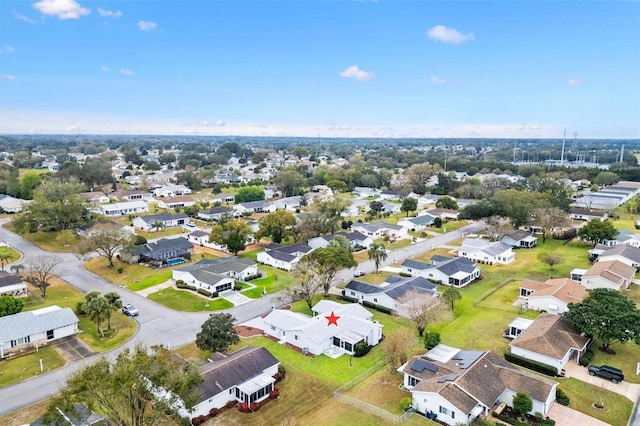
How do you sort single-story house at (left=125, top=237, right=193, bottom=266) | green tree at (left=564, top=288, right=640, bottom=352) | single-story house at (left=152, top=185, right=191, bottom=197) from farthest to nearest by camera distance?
single-story house at (left=152, top=185, right=191, bottom=197) < single-story house at (left=125, top=237, right=193, bottom=266) < green tree at (left=564, top=288, right=640, bottom=352)

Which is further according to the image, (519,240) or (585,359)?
(519,240)

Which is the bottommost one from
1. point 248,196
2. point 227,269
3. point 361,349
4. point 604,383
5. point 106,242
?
point 604,383

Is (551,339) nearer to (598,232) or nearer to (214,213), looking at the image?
(598,232)

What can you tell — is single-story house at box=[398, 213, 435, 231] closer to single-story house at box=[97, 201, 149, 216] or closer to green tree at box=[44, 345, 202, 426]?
single-story house at box=[97, 201, 149, 216]

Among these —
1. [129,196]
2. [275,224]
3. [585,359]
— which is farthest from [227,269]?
[129,196]

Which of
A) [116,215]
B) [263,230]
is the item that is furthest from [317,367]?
[116,215]

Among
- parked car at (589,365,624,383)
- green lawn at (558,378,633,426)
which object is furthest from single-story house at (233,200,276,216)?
green lawn at (558,378,633,426)
